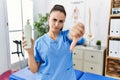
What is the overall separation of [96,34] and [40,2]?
5.76 feet

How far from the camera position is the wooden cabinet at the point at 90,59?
2.69 metres

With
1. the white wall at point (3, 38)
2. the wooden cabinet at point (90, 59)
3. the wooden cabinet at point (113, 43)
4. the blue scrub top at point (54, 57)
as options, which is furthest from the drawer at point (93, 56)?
the blue scrub top at point (54, 57)

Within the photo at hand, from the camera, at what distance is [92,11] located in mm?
3051

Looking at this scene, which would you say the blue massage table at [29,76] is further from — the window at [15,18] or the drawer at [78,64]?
the window at [15,18]

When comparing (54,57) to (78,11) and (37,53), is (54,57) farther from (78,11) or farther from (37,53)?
(78,11)

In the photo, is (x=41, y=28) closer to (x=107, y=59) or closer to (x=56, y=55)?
(x=107, y=59)

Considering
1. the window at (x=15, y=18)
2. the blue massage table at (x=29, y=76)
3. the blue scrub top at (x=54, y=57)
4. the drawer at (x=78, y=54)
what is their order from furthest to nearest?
the window at (x=15, y=18)
the drawer at (x=78, y=54)
the blue massage table at (x=29, y=76)
the blue scrub top at (x=54, y=57)

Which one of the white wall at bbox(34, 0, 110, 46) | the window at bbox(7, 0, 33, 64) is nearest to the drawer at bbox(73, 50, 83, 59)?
the white wall at bbox(34, 0, 110, 46)

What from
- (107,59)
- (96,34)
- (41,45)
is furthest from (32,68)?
(96,34)

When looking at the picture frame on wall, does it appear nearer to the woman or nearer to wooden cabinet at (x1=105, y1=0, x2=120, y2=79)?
wooden cabinet at (x1=105, y1=0, x2=120, y2=79)

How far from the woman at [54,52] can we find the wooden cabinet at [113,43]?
1.89 m

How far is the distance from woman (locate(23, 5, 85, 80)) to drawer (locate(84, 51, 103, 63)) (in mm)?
2010

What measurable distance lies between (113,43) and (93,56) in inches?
19.1

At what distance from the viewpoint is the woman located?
0.74 meters
